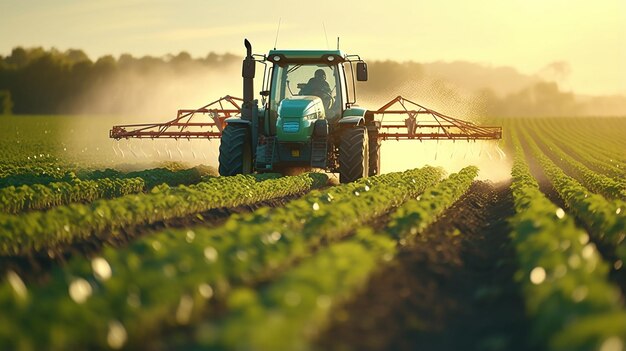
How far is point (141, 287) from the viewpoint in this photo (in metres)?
5.96

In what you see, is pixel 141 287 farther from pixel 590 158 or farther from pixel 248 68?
pixel 590 158

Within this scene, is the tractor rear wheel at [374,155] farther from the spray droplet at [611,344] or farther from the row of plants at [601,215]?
the spray droplet at [611,344]

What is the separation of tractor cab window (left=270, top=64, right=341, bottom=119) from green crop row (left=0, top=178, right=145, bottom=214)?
10.0 feet

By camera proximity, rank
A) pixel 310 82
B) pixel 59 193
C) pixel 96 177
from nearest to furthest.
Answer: pixel 59 193 → pixel 96 177 → pixel 310 82

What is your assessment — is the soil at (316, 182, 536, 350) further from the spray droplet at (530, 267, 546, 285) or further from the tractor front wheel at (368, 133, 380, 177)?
the tractor front wheel at (368, 133, 380, 177)

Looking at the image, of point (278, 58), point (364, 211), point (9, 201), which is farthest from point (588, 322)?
point (278, 58)

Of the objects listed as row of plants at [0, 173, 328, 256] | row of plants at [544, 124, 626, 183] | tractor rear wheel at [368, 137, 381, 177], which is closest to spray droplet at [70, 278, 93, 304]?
row of plants at [0, 173, 328, 256]

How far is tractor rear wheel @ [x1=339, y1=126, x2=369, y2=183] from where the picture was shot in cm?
1752

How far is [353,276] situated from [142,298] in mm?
1374

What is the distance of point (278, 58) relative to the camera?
17719mm

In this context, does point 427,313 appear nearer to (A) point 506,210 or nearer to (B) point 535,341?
(B) point 535,341

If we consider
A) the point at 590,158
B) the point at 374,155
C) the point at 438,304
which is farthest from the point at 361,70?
the point at 590,158

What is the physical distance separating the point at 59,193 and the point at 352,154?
5.46m

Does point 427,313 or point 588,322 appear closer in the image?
point 588,322
